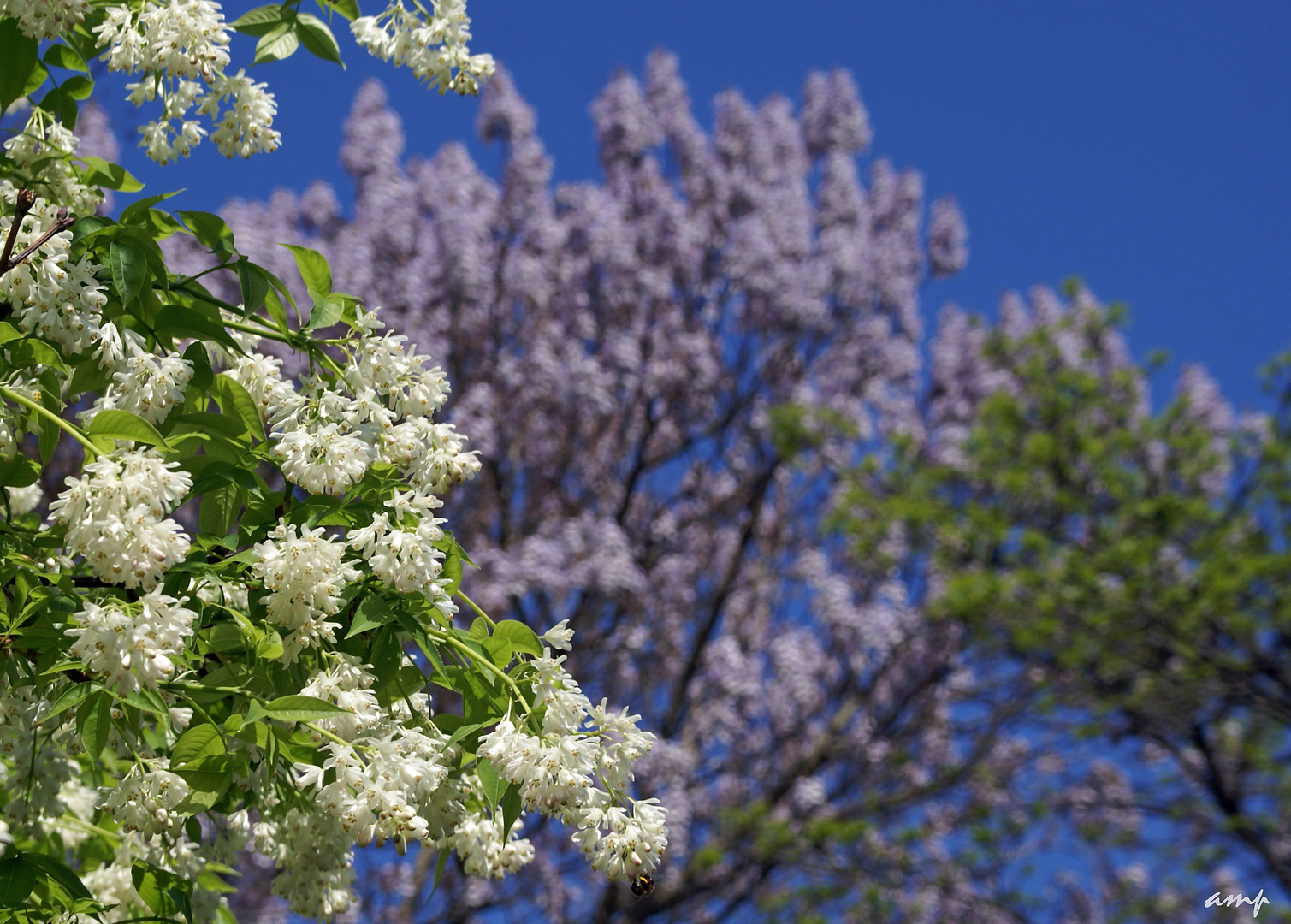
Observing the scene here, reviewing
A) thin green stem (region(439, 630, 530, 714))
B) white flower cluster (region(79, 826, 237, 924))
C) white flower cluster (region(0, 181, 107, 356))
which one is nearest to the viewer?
thin green stem (region(439, 630, 530, 714))

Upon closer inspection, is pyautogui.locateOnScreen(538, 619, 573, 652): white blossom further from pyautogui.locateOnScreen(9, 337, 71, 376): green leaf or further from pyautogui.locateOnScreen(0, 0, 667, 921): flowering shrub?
pyautogui.locateOnScreen(9, 337, 71, 376): green leaf

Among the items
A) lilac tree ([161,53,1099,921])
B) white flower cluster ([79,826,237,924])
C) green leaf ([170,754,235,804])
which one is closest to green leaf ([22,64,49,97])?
green leaf ([170,754,235,804])

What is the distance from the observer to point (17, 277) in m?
2.79

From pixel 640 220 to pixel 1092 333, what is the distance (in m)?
6.30

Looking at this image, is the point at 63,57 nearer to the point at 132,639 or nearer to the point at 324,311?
the point at 324,311

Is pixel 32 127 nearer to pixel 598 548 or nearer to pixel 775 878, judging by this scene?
pixel 598 548

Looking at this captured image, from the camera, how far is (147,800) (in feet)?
9.08

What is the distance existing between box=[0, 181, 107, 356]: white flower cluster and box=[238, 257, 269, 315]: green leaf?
325 mm

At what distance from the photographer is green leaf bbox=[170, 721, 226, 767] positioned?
2559 millimetres

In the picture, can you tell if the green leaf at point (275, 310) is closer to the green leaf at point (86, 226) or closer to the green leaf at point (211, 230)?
the green leaf at point (211, 230)

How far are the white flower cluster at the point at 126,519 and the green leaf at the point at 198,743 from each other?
372 millimetres

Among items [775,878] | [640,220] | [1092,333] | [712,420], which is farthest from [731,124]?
[775,878]

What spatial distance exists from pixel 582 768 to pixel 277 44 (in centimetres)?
217

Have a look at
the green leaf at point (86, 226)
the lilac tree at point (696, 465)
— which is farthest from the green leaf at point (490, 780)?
the lilac tree at point (696, 465)
